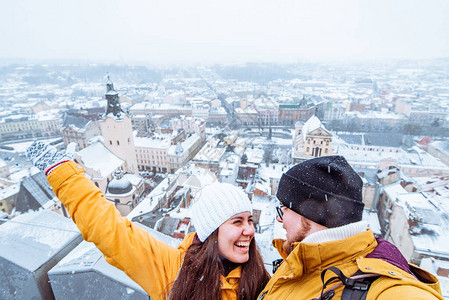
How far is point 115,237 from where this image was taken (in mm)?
1310

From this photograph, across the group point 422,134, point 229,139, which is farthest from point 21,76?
point 422,134

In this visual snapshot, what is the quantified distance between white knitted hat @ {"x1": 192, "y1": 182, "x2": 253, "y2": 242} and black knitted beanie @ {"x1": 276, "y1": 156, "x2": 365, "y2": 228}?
0.35 metres

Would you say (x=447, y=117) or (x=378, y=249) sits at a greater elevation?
(x=378, y=249)

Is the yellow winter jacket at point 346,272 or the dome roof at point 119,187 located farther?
the dome roof at point 119,187

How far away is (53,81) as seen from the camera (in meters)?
98.9

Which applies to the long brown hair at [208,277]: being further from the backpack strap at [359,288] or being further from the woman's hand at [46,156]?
the woman's hand at [46,156]

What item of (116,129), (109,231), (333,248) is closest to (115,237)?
(109,231)

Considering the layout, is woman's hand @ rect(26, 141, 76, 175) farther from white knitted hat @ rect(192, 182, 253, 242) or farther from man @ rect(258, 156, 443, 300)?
man @ rect(258, 156, 443, 300)

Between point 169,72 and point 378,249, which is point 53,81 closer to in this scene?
point 169,72

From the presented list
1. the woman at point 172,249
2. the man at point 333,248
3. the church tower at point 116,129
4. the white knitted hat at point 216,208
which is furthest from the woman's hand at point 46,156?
the church tower at point 116,129

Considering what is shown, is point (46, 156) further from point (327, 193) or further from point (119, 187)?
point (119, 187)

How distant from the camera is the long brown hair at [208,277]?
1.33 metres

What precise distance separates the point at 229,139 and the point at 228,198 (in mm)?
27420

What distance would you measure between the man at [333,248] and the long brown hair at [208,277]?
0.61 feet
